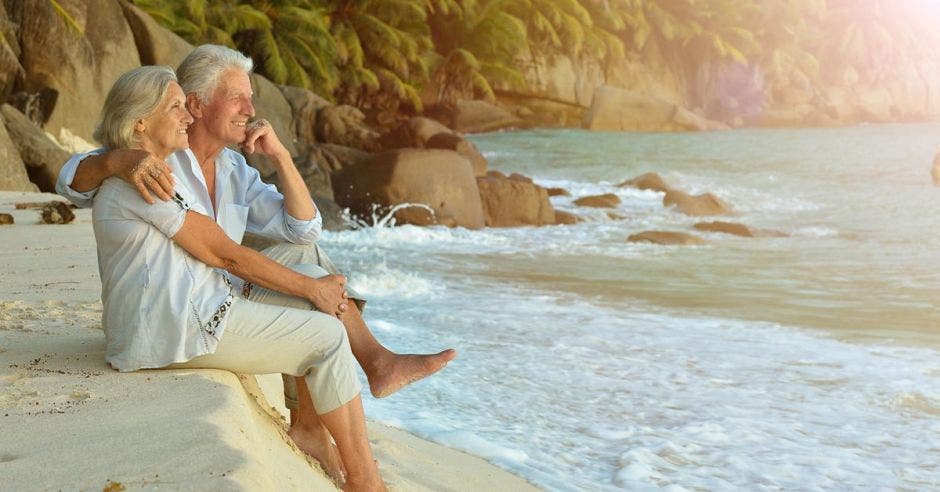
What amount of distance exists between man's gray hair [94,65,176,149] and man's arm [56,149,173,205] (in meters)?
0.07

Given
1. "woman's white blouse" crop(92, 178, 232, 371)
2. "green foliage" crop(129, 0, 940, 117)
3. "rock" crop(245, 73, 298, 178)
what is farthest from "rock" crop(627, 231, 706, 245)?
"green foliage" crop(129, 0, 940, 117)

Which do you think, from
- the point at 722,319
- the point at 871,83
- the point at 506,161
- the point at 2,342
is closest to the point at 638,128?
the point at 506,161

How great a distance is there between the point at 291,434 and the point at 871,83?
54.1 meters

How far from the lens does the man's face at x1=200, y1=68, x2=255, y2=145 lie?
3.81 metres

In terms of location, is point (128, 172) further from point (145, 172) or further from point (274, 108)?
point (274, 108)

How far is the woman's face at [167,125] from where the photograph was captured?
11.5ft

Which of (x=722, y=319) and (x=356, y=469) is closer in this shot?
(x=356, y=469)

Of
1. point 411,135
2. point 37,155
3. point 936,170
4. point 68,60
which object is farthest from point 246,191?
point 936,170

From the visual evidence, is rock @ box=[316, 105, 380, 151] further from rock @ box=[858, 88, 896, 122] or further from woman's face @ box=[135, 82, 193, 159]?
rock @ box=[858, 88, 896, 122]

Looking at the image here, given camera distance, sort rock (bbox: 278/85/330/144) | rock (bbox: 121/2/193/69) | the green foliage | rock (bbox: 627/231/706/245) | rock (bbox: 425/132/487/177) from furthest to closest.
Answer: the green foliage < rock (bbox: 278/85/330/144) < rock (bbox: 425/132/487/177) < rock (bbox: 121/2/193/69) < rock (bbox: 627/231/706/245)

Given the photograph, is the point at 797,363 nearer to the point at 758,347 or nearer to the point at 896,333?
the point at 758,347

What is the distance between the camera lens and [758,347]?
744cm

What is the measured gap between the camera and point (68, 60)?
53.7 ft

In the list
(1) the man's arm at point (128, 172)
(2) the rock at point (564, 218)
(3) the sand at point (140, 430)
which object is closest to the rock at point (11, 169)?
(3) the sand at point (140, 430)
